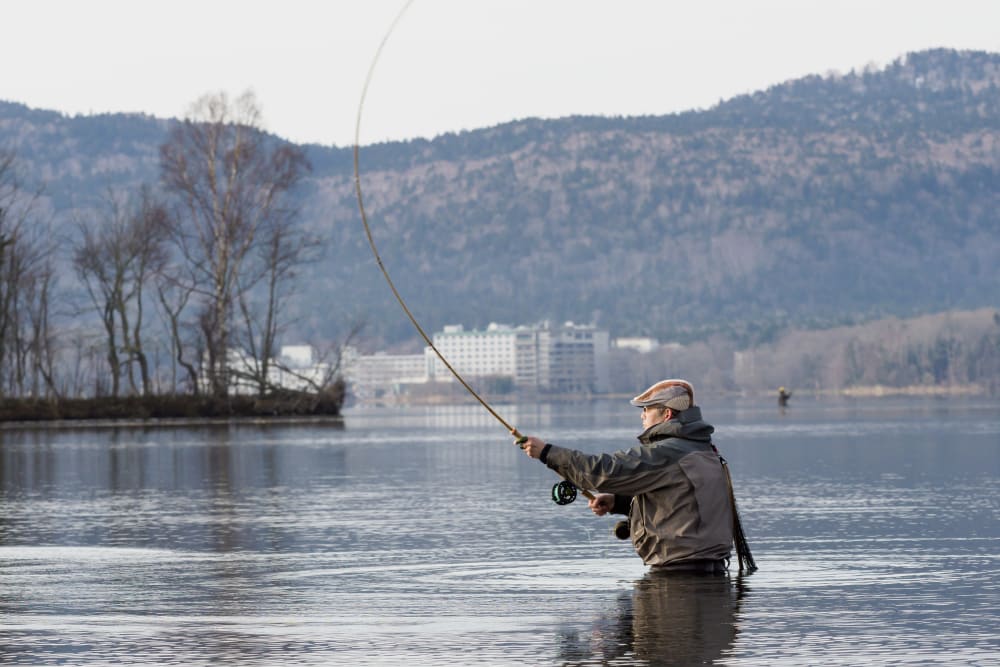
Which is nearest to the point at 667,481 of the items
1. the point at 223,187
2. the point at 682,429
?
the point at 682,429

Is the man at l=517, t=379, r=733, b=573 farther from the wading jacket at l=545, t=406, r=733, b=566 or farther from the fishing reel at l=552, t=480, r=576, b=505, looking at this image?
the fishing reel at l=552, t=480, r=576, b=505

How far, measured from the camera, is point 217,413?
7625cm

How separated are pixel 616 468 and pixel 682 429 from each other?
2.31 feet

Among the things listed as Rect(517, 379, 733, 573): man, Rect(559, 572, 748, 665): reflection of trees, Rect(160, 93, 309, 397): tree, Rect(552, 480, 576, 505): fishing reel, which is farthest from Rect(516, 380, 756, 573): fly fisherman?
Rect(160, 93, 309, 397): tree

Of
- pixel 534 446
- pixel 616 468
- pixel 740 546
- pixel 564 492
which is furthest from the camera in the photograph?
pixel 740 546

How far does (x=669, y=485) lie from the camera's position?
45.5 feet

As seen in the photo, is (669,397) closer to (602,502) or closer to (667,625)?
(602,502)

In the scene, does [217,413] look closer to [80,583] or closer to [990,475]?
[990,475]

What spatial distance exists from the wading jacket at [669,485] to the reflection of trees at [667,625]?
1.02 feet

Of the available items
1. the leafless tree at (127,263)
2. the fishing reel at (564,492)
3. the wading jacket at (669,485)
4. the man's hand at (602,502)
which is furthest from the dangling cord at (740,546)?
the leafless tree at (127,263)

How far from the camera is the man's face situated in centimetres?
1406

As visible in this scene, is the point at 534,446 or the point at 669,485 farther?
the point at 669,485

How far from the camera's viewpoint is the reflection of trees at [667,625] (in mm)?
11266

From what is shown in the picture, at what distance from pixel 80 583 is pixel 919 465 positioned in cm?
2437
